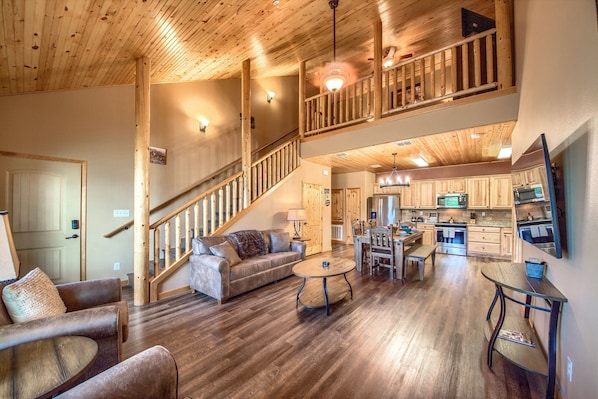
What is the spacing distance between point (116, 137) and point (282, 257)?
3487 millimetres

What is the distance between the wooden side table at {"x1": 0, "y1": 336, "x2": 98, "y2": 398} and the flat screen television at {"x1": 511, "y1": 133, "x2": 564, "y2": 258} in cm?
276

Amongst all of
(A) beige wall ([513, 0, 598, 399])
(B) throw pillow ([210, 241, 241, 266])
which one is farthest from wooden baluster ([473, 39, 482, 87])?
(B) throw pillow ([210, 241, 241, 266])

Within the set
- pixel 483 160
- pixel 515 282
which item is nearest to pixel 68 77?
pixel 515 282

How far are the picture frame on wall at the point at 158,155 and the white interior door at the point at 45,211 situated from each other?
1.04 m

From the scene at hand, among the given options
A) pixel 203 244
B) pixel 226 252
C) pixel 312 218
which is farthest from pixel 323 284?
pixel 312 218

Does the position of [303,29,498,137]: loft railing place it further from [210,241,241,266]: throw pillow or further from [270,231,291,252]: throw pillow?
[210,241,241,266]: throw pillow

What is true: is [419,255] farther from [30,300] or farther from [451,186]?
[30,300]

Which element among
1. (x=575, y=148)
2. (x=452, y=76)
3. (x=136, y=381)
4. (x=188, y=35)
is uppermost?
(x=188, y=35)

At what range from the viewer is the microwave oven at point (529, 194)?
1.77 metres

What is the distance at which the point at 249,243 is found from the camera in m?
4.24

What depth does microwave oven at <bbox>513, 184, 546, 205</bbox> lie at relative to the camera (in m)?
1.77

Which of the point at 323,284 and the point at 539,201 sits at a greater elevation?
the point at 539,201

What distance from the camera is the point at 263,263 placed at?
390 cm

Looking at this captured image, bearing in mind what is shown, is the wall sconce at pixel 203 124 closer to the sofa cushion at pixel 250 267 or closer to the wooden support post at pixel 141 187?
the wooden support post at pixel 141 187
